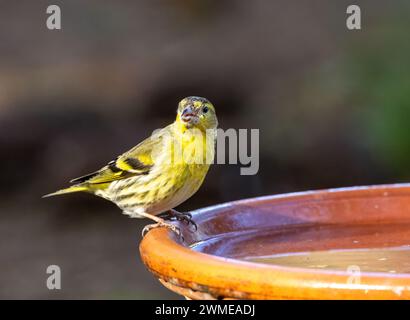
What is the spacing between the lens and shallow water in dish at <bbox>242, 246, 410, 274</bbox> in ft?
11.9

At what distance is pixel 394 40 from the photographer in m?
9.98

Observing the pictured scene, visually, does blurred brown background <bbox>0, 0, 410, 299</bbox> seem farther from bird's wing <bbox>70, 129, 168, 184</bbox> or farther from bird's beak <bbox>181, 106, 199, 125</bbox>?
bird's beak <bbox>181, 106, 199, 125</bbox>

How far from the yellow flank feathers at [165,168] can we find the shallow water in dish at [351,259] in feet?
3.72

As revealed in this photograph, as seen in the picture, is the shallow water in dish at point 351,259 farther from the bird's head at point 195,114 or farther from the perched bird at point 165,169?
the bird's head at point 195,114

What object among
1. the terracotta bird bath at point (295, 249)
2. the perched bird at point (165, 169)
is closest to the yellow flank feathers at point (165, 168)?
the perched bird at point (165, 169)

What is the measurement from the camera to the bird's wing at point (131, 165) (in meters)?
5.11

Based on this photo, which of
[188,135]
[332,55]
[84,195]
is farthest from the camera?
[332,55]

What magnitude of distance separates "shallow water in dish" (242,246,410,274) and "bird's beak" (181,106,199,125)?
4.57 feet

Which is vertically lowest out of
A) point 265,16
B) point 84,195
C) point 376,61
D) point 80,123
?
point 84,195
